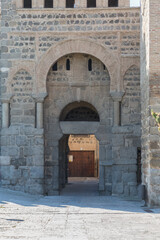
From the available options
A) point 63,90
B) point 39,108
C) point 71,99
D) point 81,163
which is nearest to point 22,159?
point 39,108

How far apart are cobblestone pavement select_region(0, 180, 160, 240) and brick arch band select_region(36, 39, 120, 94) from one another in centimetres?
501

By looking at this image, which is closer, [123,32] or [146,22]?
[146,22]

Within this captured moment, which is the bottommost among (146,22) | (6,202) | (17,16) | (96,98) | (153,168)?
(6,202)

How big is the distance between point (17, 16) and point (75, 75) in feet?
9.44

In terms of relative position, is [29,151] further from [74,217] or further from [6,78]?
[74,217]

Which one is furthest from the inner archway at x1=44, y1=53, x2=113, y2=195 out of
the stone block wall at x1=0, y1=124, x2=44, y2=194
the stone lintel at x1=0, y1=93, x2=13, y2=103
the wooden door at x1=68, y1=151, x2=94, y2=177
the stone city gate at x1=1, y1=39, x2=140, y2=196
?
the wooden door at x1=68, y1=151, x2=94, y2=177

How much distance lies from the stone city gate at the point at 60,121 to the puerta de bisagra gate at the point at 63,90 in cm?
3

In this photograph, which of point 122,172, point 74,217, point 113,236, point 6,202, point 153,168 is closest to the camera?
point 113,236

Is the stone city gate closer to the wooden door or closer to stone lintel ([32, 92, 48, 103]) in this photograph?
stone lintel ([32, 92, 48, 103])

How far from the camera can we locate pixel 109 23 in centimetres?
1482

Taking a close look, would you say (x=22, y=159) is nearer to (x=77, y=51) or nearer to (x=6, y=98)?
(x=6, y=98)

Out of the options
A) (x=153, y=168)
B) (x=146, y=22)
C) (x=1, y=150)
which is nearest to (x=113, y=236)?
(x=153, y=168)

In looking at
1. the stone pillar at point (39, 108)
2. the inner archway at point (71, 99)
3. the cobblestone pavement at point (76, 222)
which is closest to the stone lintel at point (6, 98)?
the stone pillar at point (39, 108)

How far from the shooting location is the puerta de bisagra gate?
1465cm
